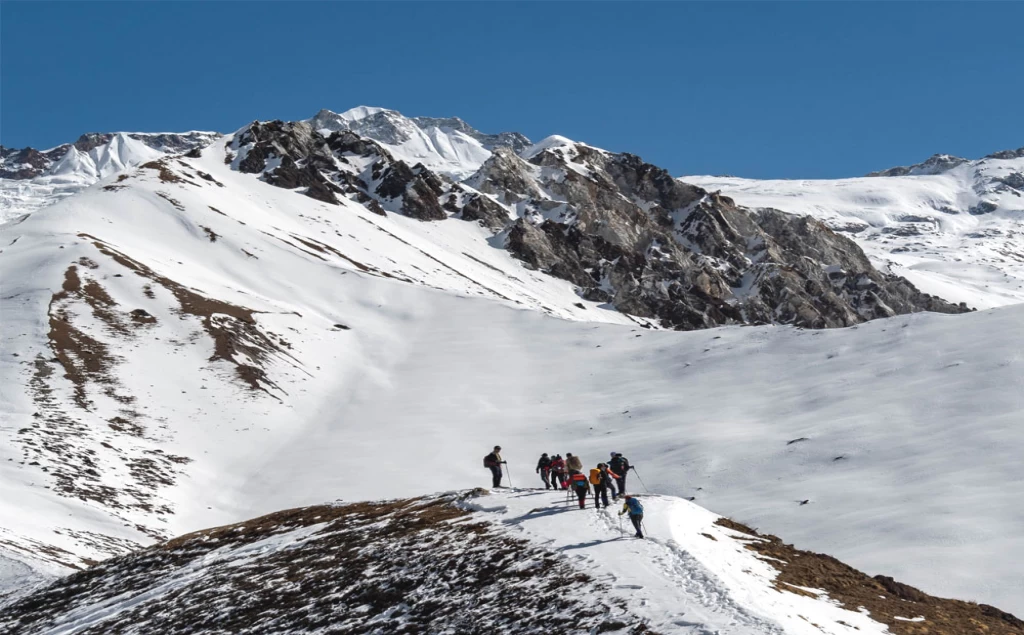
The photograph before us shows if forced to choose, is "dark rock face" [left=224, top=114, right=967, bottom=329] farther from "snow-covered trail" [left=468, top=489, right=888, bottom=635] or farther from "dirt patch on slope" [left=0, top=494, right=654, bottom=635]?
"snow-covered trail" [left=468, top=489, right=888, bottom=635]

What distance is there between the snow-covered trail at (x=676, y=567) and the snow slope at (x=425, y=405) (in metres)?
9.02

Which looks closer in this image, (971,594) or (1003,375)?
(971,594)

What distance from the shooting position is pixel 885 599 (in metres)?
22.0

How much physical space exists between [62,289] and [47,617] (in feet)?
157

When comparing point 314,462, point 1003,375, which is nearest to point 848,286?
point 1003,375

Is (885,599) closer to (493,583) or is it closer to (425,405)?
(493,583)

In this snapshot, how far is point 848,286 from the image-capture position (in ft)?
588

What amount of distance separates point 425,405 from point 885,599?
153ft

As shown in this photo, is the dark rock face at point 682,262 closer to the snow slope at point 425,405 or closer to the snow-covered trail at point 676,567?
the snow slope at point 425,405

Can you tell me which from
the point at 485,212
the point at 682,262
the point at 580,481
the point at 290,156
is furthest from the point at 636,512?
the point at 485,212

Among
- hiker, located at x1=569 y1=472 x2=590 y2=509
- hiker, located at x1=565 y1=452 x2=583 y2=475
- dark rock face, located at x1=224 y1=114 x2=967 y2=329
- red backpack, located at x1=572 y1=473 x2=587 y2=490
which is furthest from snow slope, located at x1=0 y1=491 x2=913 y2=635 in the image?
dark rock face, located at x1=224 y1=114 x2=967 y2=329

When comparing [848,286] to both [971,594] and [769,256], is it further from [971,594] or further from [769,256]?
[971,594]

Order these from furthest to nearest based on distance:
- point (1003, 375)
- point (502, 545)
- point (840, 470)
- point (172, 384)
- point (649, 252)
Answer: point (649, 252), point (172, 384), point (1003, 375), point (840, 470), point (502, 545)

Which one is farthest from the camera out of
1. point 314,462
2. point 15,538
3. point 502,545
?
point 314,462
